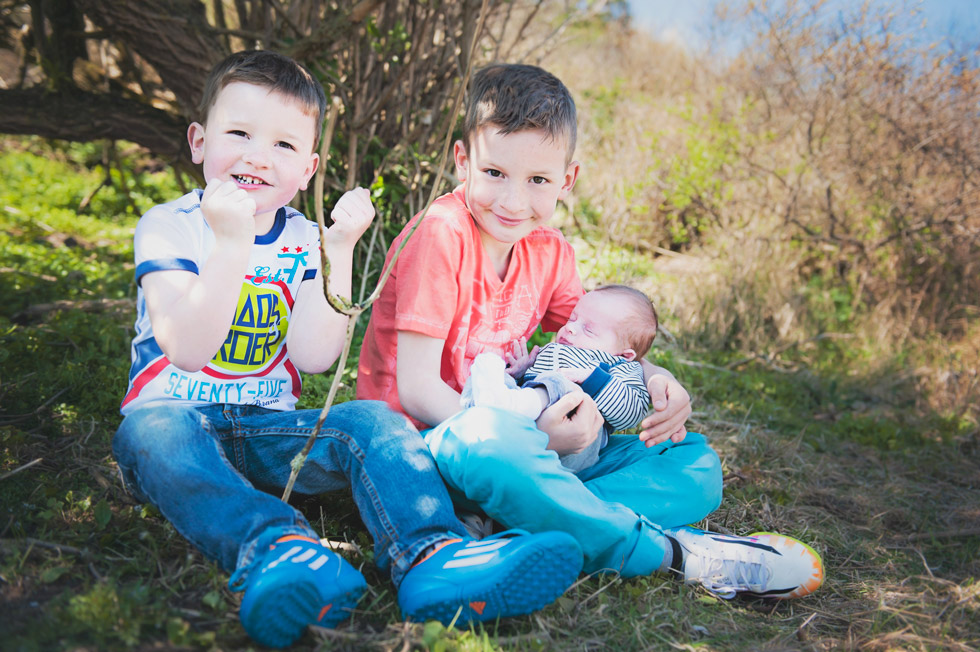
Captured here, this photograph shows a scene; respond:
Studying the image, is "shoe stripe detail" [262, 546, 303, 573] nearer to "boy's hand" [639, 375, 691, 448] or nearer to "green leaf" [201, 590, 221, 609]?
"green leaf" [201, 590, 221, 609]

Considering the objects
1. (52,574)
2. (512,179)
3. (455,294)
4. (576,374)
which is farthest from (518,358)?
(52,574)

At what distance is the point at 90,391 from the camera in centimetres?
256

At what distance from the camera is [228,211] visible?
158 centimetres

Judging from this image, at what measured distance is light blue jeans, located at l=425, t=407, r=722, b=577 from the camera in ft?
5.60

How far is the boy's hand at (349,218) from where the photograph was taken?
5.76ft

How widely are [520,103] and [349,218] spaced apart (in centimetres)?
60

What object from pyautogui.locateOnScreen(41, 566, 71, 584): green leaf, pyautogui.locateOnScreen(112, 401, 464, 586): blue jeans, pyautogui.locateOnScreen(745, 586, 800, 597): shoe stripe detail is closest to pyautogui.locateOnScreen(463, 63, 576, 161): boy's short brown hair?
pyautogui.locateOnScreen(112, 401, 464, 586): blue jeans

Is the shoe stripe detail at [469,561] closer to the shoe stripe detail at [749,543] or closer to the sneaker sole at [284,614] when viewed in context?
the sneaker sole at [284,614]

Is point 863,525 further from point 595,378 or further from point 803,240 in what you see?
point 803,240

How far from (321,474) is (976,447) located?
10.3ft

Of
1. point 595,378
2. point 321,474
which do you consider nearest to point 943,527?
point 595,378

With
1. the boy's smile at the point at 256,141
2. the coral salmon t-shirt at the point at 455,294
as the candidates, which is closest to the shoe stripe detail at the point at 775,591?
the coral salmon t-shirt at the point at 455,294

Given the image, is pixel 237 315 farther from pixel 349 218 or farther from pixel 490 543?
pixel 490 543

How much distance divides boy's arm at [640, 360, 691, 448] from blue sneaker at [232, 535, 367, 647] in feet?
3.02
